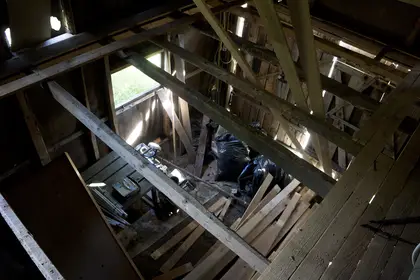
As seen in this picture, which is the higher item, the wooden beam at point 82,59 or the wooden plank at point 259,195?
Result: the wooden beam at point 82,59

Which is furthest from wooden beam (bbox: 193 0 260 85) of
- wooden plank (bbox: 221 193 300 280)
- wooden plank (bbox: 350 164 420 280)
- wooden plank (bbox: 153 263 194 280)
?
wooden plank (bbox: 153 263 194 280)

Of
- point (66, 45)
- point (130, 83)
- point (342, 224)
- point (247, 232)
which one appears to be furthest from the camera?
point (130, 83)

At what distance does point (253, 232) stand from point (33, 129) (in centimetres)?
330

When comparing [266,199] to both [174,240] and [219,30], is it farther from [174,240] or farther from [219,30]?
[219,30]

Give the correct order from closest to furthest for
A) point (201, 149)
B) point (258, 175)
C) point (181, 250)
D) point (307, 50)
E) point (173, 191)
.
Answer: point (307, 50) < point (173, 191) < point (181, 250) < point (258, 175) < point (201, 149)

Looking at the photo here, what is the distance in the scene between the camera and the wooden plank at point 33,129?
3.97 meters

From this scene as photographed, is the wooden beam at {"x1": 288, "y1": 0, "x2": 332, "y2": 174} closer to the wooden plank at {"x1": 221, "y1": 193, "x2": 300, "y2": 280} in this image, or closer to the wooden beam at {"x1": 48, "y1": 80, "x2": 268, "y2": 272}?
the wooden beam at {"x1": 48, "y1": 80, "x2": 268, "y2": 272}

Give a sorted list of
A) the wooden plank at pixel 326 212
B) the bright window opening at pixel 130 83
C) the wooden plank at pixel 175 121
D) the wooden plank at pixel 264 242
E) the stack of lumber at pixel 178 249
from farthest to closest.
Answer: the wooden plank at pixel 175 121 < the bright window opening at pixel 130 83 < the stack of lumber at pixel 178 249 < the wooden plank at pixel 264 242 < the wooden plank at pixel 326 212

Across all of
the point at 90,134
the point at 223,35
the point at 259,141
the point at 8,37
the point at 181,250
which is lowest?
the point at 181,250

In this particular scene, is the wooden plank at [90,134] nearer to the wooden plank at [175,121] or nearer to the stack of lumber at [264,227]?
the wooden plank at [175,121]

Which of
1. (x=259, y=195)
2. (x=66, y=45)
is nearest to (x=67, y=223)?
(x=66, y=45)

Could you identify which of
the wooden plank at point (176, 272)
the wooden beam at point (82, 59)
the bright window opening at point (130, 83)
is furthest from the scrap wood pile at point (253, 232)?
the wooden beam at point (82, 59)

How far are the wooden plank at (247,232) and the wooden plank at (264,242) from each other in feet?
0.27

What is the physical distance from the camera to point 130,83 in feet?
18.9
